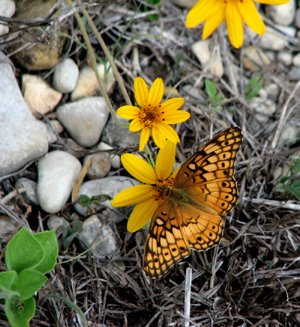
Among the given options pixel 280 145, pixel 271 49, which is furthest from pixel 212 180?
pixel 271 49

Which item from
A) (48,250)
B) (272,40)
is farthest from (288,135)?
(48,250)

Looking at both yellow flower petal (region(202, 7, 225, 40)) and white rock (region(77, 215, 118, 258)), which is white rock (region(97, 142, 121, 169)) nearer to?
white rock (region(77, 215, 118, 258))

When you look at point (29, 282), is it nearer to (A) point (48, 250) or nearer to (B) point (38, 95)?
(A) point (48, 250)

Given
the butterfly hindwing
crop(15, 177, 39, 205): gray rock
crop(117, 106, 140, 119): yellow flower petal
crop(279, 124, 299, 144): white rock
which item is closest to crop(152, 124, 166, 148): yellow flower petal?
crop(117, 106, 140, 119): yellow flower petal

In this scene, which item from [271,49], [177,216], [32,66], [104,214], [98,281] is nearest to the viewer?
[177,216]

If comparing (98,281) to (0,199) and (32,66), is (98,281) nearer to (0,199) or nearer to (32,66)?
(0,199)
